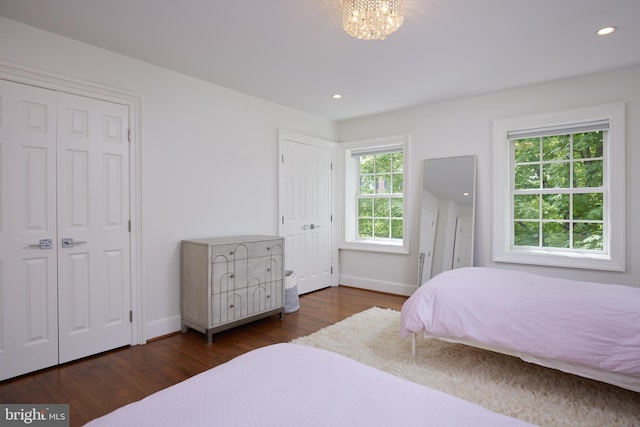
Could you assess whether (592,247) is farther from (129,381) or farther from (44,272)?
(44,272)

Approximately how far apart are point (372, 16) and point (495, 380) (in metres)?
2.51

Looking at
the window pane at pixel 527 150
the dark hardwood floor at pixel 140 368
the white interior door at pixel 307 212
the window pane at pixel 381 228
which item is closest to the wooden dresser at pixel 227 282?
the dark hardwood floor at pixel 140 368

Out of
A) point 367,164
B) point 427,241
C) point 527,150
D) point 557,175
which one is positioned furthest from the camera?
point 367,164

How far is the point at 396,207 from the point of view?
4844 millimetres

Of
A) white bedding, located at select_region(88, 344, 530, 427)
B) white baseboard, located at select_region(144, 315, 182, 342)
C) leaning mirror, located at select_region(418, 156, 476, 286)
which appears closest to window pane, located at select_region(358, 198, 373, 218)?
leaning mirror, located at select_region(418, 156, 476, 286)

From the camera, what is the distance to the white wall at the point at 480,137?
3168 millimetres

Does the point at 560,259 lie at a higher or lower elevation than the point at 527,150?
lower

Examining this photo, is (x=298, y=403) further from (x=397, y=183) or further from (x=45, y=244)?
(x=397, y=183)

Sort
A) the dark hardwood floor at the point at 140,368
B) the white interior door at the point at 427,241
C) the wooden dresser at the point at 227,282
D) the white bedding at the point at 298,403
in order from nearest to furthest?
the white bedding at the point at 298,403 → the dark hardwood floor at the point at 140,368 → the wooden dresser at the point at 227,282 → the white interior door at the point at 427,241

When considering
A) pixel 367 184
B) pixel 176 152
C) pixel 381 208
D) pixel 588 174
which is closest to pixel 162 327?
pixel 176 152

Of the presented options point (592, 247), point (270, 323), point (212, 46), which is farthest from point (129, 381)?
A: point (592, 247)

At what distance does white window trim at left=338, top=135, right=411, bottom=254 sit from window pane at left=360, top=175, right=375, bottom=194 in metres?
0.11

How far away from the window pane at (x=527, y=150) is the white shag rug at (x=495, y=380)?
7.55 ft

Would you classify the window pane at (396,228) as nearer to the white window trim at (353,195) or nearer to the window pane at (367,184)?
the white window trim at (353,195)
